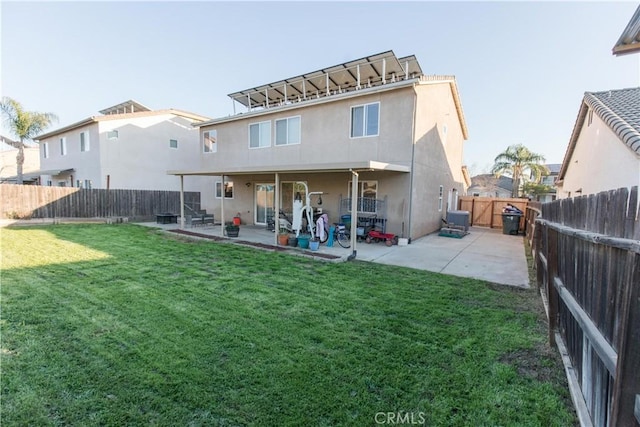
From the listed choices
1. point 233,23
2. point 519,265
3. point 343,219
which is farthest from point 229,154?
point 519,265

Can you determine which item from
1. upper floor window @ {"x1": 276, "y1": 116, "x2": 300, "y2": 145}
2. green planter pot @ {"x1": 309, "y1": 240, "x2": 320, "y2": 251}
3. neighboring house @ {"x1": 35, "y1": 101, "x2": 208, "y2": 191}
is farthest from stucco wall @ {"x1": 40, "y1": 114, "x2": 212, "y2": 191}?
green planter pot @ {"x1": 309, "y1": 240, "x2": 320, "y2": 251}

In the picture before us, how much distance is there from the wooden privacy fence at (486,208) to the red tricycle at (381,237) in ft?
31.1

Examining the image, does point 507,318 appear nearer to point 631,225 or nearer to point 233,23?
point 631,225

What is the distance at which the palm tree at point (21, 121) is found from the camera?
20172mm

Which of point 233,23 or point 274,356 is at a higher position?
point 233,23

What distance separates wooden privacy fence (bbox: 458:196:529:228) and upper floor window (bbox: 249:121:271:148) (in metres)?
12.1

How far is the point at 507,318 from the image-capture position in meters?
4.28

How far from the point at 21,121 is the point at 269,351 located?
28.3 metres

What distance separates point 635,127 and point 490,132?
1251 inches

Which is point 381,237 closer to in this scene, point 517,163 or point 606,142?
point 606,142

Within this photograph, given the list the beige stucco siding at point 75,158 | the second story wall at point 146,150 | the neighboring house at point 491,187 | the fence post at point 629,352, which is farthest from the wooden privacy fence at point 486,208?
the neighboring house at point 491,187

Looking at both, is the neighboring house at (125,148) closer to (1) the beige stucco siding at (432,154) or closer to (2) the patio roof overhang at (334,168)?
(2) the patio roof overhang at (334,168)

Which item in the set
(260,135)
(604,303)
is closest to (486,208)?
(260,135)

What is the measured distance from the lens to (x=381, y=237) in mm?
10352
